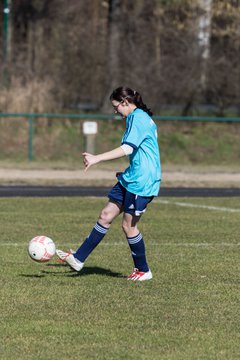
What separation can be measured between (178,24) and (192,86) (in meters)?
2.46

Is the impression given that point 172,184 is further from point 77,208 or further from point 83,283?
point 83,283

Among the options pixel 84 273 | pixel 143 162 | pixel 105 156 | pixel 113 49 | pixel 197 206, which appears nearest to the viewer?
pixel 105 156

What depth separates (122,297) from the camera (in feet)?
31.5

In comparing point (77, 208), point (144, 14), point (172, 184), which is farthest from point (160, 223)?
point (144, 14)

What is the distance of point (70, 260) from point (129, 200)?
0.90 metres

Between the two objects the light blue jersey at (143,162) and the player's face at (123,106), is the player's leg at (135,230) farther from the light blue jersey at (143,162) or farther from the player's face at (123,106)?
the player's face at (123,106)

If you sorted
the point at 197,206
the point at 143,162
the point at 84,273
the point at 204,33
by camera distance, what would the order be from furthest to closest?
the point at 204,33
the point at 197,206
the point at 84,273
the point at 143,162

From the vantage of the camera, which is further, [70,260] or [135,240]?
[70,260]

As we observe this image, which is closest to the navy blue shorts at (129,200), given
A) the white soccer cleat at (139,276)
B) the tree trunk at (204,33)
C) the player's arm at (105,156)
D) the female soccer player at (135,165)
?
the female soccer player at (135,165)

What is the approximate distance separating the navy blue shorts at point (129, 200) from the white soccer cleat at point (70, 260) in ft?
2.38

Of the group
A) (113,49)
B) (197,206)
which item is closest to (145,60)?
(113,49)

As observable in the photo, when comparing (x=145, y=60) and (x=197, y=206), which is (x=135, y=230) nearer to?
(x=197, y=206)

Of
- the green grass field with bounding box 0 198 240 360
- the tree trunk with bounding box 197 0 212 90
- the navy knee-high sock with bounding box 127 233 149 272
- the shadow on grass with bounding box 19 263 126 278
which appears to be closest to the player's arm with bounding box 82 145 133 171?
the navy knee-high sock with bounding box 127 233 149 272

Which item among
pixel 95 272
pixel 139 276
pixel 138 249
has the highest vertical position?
pixel 138 249
